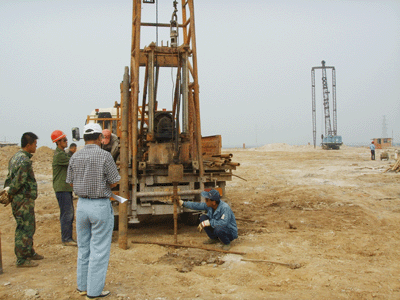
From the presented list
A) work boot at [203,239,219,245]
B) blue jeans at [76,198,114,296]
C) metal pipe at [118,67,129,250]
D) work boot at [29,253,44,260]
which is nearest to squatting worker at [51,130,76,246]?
work boot at [29,253,44,260]

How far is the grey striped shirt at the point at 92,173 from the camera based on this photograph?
3.68m

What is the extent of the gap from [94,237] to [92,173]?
0.68m

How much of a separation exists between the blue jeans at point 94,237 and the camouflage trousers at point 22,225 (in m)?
1.60

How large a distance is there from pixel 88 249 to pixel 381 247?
188 inches

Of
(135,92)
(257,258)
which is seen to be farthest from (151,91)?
(257,258)

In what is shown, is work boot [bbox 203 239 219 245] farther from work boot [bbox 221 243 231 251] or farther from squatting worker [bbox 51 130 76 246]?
squatting worker [bbox 51 130 76 246]

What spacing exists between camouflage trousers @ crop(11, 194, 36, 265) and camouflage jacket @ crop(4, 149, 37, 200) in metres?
0.08

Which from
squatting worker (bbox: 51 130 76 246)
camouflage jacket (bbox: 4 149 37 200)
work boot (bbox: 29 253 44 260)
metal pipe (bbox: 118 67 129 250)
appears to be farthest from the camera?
squatting worker (bbox: 51 130 76 246)

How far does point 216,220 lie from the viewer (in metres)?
5.82

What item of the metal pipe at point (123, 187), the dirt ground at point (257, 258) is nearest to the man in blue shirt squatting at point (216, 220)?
the dirt ground at point (257, 258)

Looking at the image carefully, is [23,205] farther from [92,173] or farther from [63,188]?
[92,173]

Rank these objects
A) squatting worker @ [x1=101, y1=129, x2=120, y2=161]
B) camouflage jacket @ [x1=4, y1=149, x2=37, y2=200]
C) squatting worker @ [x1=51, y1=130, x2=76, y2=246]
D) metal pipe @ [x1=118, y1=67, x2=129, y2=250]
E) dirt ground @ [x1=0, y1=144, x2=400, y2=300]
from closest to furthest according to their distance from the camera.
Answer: dirt ground @ [x1=0, y1=144, x2=400, y2=300] < camouflage jacket @ [x1=4, y1=149, x2=37, y2=200] < metal pipe @ [x1=118, y1=67, x2=129, y2=250] < squatting worker @ [x1=51, y1=130, x2=76, y2=246] < squatting worker @ [x1=101, y1=129, x2=120, y2=161]

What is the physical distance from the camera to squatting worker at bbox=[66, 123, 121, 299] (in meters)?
3.68

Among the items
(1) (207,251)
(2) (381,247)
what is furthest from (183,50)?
(2) (381,247)
